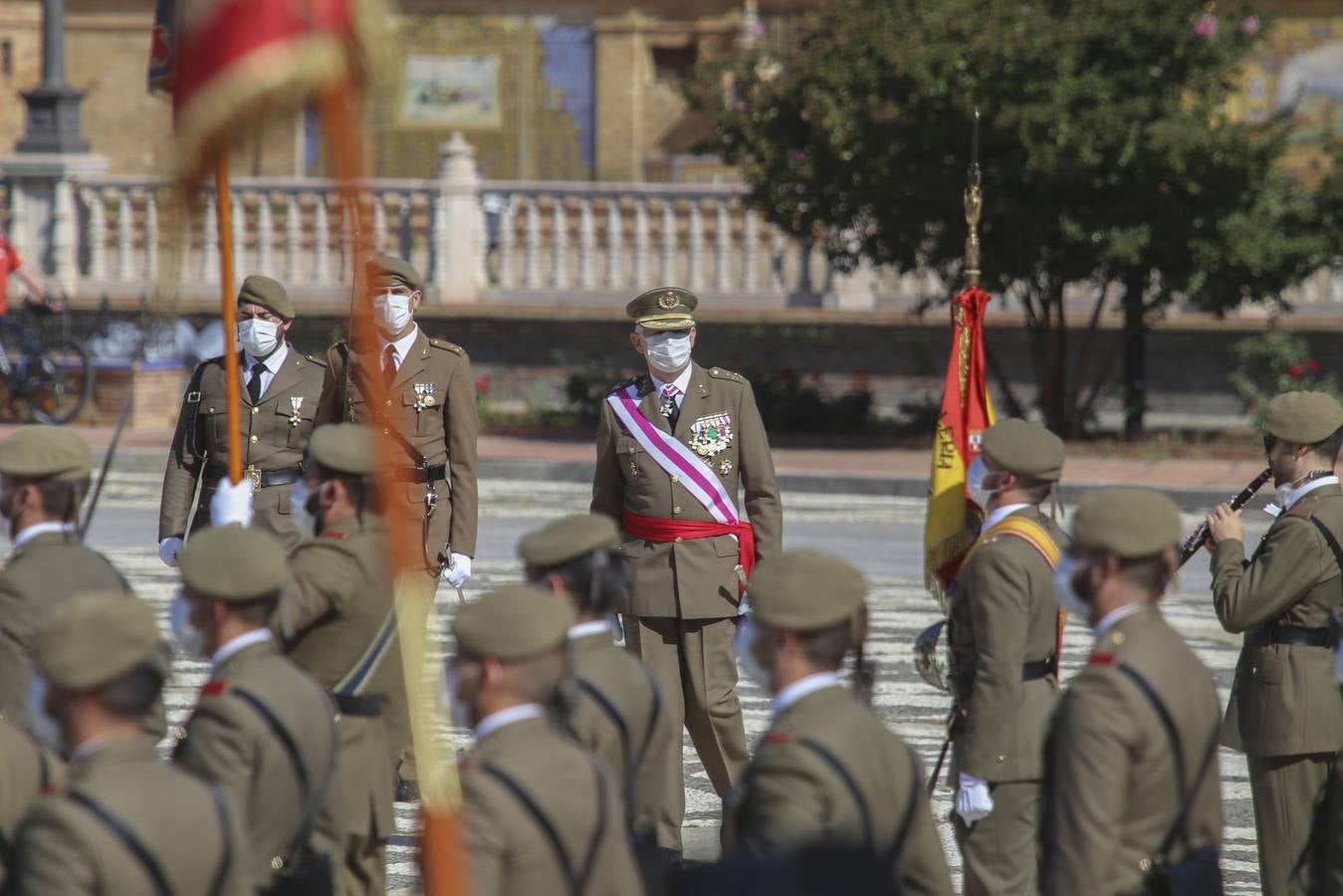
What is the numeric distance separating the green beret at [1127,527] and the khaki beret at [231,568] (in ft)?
6.02

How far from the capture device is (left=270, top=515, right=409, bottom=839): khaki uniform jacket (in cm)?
575

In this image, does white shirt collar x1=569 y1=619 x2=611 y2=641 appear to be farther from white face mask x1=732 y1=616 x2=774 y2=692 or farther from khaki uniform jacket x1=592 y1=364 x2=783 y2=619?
khaki uniform jacket x1=592 y1=364 x2=783 y2=619

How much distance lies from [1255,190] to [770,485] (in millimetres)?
11688

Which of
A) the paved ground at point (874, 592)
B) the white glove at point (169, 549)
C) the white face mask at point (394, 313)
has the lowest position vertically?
the paved ground at point (874, 592)

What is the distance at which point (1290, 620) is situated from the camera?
6363 millimetres

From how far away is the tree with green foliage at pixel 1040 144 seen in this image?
1769 centimetres

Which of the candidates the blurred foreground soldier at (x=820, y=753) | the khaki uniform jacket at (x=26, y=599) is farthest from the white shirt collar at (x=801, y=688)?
the khaki uniform jacket at (x=26, y=599)

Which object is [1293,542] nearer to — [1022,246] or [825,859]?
[825,859]

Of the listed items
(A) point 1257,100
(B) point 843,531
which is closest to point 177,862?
(B) point 843,531

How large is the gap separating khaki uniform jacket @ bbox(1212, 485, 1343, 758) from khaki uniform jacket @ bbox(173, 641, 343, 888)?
2.90 m

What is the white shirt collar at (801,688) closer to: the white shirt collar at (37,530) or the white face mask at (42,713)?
the white face mask at (42,713)

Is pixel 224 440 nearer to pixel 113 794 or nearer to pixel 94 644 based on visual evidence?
pixel 94 644

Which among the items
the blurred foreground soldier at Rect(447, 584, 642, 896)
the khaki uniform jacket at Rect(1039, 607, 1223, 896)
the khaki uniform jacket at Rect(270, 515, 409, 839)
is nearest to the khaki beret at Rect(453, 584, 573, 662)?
the blurred foreground soldier at Rect(447, 584, 642, 896)

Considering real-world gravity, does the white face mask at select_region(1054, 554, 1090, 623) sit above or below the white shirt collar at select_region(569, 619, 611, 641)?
above
